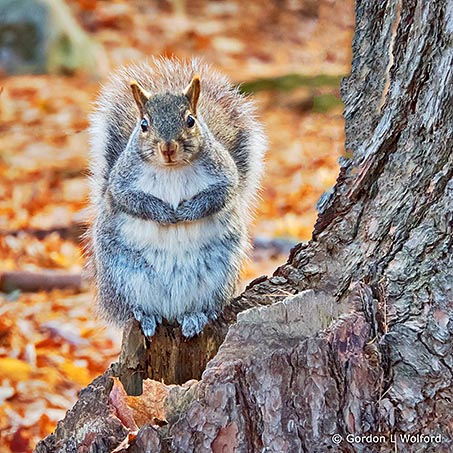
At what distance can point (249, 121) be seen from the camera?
2311mm

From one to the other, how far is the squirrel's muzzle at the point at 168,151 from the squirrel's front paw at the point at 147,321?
0.37m

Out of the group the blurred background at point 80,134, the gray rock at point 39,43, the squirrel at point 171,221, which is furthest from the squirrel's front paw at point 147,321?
the gray rock at point 39,43

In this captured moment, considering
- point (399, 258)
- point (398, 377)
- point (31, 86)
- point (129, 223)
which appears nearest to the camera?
point (398, 377)

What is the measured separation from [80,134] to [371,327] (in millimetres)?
3755

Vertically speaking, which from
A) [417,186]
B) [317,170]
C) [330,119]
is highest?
[330,119]

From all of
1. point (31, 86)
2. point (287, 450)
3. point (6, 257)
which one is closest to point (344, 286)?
point (287, 450)

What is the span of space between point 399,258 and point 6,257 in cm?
269

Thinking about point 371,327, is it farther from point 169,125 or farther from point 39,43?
point 39,43

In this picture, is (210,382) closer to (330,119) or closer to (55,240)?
(55,240)

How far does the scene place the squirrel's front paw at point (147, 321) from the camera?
6.55 feet

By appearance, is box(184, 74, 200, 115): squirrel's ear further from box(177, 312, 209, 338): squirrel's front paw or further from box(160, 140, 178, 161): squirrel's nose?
box(177, 312, 209, 338): squirrel's front paw

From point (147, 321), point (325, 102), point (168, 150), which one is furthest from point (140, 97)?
point (325, 102)

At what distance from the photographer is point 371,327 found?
1.55 meters

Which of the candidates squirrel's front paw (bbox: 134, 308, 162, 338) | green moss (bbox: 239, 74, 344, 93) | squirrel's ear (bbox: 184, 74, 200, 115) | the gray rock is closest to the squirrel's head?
squirrel's ear (bbox: 184, 74, 200, 115)
